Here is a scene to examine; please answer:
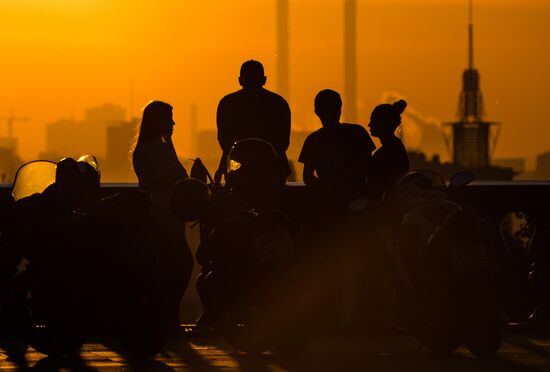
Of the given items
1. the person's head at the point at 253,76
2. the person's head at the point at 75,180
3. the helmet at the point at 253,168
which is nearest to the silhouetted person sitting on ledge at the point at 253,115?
the person's head at the point at 253,76

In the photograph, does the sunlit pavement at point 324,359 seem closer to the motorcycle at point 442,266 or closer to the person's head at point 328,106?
the motorcycle at point 442,266

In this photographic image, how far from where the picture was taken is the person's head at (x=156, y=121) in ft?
39.6

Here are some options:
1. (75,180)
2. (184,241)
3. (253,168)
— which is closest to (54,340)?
(75,180)

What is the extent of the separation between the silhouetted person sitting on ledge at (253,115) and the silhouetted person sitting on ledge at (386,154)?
775mm

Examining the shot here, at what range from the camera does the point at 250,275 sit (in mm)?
10469

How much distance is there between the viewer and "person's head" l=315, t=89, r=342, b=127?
471 inches

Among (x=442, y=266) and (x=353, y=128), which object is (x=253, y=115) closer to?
(x=353, y=128)

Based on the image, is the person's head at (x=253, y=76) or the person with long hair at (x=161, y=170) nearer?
the person with long hair at (x=161, y=170)

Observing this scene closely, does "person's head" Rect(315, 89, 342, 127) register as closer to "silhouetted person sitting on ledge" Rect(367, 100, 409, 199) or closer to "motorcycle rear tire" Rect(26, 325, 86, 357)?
"silhouetted person sitting on ledge" Rect(367, 100, 409, 199)

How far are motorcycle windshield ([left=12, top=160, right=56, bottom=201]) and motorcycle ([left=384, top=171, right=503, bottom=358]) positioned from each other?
8.35ft

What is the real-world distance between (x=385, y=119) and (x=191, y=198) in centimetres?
188

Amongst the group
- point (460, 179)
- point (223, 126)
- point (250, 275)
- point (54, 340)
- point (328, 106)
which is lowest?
point (54, 340)

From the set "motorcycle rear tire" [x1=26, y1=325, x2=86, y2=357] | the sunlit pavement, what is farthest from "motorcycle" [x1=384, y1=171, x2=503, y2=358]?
"motorcycle rear tire" [x1=26, y1=325, x2=86, y2=357]

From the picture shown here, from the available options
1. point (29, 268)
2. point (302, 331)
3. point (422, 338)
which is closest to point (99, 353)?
point (29, 268)
